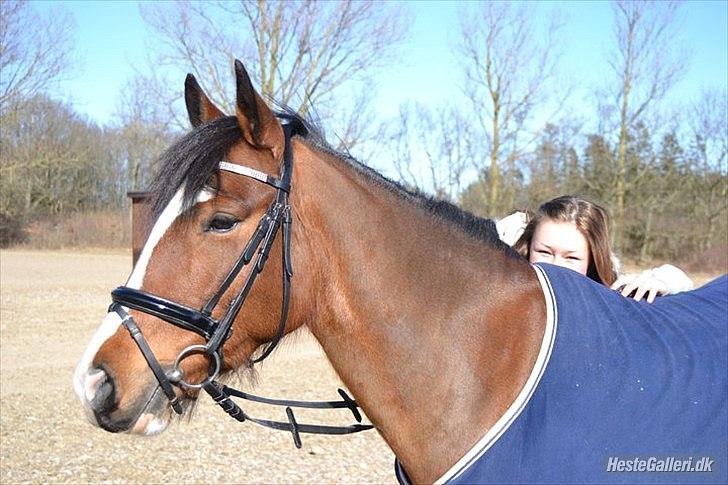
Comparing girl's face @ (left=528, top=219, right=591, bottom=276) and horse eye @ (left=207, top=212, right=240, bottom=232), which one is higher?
horse eye @ (left=207, top=212, right=240, bottom=232)

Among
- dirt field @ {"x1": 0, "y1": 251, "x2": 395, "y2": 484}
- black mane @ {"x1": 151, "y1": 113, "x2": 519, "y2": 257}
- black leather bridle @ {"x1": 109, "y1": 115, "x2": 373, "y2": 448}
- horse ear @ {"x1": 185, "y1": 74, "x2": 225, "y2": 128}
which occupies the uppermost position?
horse ear @ {"x1": 185, "y1": 74, "x2": 225, "y2": 128}

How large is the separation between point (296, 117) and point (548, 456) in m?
1.47

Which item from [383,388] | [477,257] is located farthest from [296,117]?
[383,388]

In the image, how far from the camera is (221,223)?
2109 millimetres

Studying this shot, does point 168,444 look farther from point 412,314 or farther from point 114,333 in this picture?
point 412,314

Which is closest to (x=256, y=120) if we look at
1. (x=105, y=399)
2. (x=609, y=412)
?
(x=105, y=399)

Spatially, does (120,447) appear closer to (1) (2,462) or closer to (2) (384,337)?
(1) (2,462)

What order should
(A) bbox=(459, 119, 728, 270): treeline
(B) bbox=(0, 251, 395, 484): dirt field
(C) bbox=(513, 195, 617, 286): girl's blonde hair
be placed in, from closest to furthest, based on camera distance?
(C) bbox=(513, 195, 617, 286): girl's blonde hair < (B) bbox=(0, 251, 395, 484): dirt field < (A) bbox=(459, 119, 728, 270): treeline

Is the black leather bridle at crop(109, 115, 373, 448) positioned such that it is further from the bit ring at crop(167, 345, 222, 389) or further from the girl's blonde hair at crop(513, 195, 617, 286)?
the girl's blonde hair at crop(513, 195, 617, 286)

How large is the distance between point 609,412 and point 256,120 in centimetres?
149

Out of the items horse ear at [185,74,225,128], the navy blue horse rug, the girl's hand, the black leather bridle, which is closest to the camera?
the navy blue horse rug

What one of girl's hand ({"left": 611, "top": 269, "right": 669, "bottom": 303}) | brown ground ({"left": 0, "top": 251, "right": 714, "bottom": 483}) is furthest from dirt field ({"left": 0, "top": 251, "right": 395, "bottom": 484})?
girl's hand ({"left": 611, "top": 269, "right": 669, "bottom": 303})

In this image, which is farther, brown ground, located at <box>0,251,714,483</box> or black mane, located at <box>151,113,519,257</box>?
brown ground, located at <box>0,251,714,483</box>

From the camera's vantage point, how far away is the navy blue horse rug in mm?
1903
